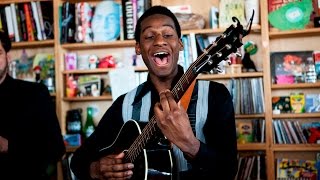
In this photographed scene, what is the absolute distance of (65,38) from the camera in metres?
2.96

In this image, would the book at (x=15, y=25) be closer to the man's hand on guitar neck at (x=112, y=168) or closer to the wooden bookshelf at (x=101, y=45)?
the wooden bookshelf at (x=101, y=45)

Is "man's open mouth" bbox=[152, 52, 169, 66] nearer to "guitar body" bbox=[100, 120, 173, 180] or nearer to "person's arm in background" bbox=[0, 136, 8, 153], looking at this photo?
"guitar body" bbox=[100, 120, 173, 180]

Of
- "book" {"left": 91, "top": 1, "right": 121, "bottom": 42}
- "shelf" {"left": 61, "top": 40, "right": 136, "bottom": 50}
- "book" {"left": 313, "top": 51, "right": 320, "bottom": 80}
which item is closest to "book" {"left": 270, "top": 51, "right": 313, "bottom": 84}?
"book" {"left": 313, "top": 51, "right": 320, "bottom": 80}

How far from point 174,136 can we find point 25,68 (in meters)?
2.32

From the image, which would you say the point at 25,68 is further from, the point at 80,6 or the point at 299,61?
the point at 299,61

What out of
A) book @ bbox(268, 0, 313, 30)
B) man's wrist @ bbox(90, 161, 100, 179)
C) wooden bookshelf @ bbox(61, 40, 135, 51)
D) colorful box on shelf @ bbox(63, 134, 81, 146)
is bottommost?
colorful box on shelf @ bbox(63, 134, 81, 146)

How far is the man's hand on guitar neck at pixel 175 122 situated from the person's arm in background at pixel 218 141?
67 mm

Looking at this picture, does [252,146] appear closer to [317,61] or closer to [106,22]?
[317,61]

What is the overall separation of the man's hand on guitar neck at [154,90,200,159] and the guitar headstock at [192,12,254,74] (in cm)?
16

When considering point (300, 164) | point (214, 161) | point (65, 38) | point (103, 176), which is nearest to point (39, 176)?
point (103, 176)

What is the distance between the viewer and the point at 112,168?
4.84 feet

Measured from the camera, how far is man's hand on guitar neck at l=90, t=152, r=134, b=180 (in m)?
1.45

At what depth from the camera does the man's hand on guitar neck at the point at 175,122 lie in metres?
1.16

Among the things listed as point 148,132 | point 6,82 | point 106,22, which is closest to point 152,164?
point 148,132
